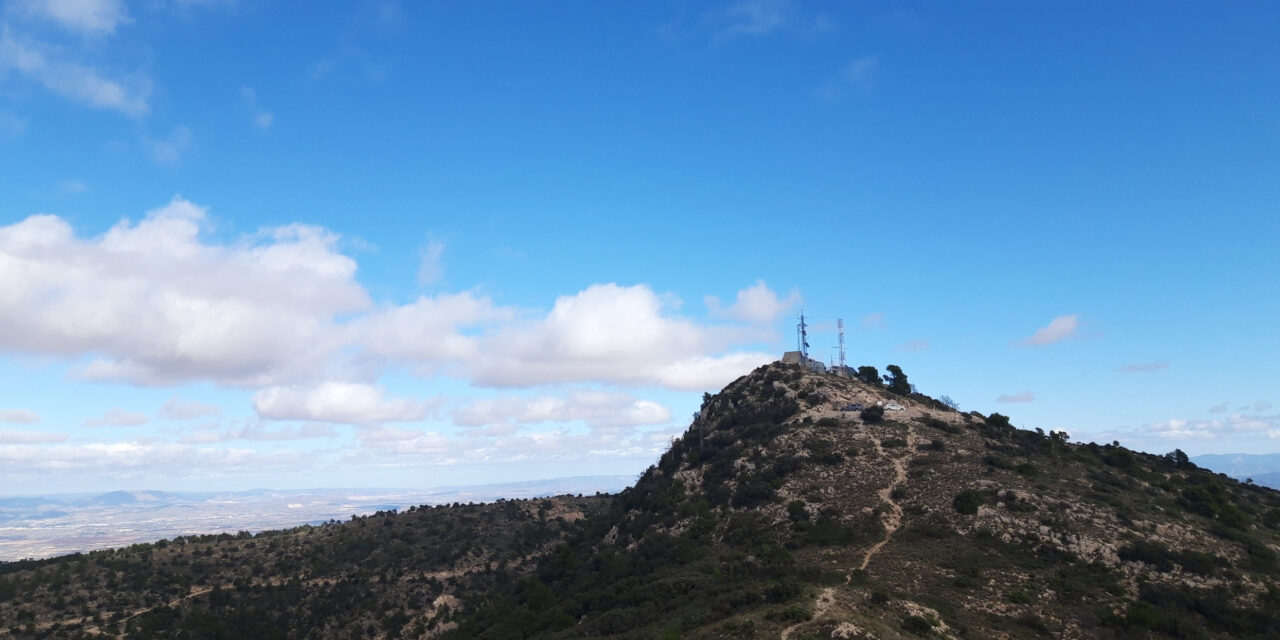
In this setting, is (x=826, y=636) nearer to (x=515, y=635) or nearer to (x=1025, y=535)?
(x=1025, y=535)

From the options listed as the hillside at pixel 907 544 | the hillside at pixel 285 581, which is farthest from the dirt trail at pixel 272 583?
the hillside at pixel 907 544

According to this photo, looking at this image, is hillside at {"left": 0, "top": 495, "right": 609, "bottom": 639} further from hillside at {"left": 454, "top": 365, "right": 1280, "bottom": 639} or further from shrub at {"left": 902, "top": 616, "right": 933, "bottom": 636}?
shrub at {"left": 902, "top": 616, "right": 933, "bottom": 636}

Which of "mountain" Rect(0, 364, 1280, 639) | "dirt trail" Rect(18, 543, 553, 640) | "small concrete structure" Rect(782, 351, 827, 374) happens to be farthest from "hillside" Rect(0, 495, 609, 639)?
"small concrete structure" Rect(782, 351, 827, 374)

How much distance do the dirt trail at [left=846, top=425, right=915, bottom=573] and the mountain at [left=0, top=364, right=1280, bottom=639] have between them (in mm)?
268

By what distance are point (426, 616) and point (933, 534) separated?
186ft

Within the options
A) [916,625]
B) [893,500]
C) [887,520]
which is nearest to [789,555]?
[887,520]

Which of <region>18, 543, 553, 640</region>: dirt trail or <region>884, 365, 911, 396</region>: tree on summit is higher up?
<region>884, 365, 911, 396</region>: tree on summit

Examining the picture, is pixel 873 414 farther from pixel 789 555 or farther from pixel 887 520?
pixel 789 555

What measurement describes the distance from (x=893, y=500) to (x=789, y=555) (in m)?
14.7

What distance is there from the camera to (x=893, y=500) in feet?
214

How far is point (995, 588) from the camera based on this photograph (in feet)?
157

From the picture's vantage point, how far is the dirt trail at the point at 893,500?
182ft

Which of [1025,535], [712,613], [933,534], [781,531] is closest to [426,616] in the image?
[781,531]

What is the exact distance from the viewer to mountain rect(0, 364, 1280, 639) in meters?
45.5
